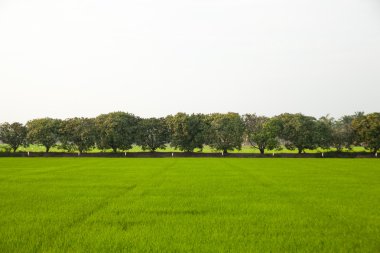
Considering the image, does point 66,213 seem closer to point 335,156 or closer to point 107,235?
point 107,235

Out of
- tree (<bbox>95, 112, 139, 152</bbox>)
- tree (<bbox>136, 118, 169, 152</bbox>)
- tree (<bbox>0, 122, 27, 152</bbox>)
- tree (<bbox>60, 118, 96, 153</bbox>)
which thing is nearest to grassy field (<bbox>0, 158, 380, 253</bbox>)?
tree (<bbox>95, 112, 139, 152</bbox>)

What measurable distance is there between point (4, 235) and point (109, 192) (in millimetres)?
9697

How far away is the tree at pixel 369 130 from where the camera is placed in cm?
8488

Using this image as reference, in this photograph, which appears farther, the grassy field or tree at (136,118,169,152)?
tree at (136,118,169,152)

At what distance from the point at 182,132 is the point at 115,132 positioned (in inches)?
670

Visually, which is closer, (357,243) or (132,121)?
(357,243)

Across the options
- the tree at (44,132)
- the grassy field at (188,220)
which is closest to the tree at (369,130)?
the grassy field at (188,220)

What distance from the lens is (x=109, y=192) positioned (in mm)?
20000

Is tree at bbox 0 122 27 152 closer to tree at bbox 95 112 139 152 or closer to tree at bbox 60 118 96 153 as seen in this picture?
tree at bbox 60 118 96 153

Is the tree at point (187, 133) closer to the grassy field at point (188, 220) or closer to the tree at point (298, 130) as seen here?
the tree at point (298, 130)

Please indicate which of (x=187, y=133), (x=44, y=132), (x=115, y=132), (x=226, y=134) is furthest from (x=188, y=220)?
(x=44, y=132)

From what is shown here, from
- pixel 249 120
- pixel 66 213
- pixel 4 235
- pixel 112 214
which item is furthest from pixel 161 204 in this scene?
pixel 249 120

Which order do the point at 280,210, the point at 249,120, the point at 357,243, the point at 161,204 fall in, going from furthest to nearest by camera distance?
the point at 249,120, the point at 161,204, the point at 280,210, the point at 357,243

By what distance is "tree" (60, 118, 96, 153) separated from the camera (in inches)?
3565
